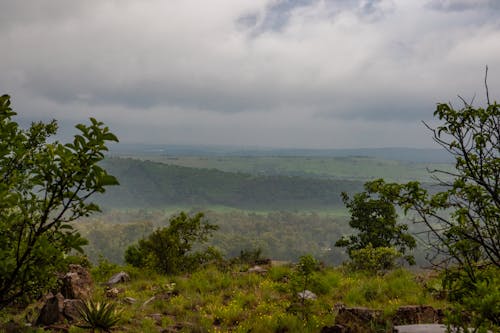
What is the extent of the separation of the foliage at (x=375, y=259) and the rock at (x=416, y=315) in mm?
9373

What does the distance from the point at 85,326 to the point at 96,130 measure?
7.31 m

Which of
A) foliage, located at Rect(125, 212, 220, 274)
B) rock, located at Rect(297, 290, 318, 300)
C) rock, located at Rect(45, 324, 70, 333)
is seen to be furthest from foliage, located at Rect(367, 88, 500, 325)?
foliage, located at Rect(125, 212, 220, 274)

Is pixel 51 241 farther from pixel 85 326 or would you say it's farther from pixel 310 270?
pixel 310 270

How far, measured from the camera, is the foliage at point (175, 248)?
811 inches

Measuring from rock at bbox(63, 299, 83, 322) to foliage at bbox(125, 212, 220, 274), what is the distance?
29.6 feet

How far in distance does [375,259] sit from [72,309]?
14.9 metres

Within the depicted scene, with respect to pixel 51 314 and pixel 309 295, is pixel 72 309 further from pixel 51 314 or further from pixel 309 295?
pixel 309 295

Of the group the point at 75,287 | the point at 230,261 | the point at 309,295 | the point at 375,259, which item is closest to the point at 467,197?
the point at 309,295

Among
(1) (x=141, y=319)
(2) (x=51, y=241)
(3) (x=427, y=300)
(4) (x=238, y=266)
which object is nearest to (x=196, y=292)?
(1) (x=141, y=319)

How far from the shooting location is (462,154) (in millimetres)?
6426

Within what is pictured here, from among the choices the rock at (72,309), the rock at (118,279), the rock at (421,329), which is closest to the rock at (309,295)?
the rock at (421,329)

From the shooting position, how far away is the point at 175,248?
21.2m

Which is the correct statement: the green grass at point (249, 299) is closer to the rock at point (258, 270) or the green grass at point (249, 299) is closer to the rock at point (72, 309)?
the rock at point (258, 270)

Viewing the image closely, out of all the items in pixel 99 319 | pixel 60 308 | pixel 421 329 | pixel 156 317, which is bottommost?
pixel 156 317
